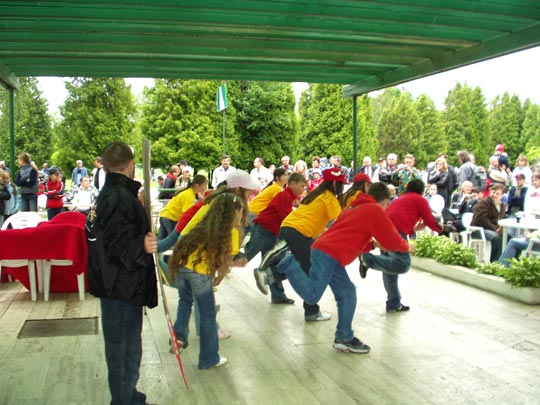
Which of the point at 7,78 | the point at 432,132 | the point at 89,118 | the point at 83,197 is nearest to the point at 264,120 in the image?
the point at 89,118

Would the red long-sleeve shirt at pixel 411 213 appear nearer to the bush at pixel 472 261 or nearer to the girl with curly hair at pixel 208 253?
the bush at pixel 472 261

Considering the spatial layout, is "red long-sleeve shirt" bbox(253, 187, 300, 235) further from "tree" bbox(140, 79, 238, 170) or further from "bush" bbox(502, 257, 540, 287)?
"tree" bbox(140, 79, 238, 170)

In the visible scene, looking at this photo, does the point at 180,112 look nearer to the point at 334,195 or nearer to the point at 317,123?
the point at 317,123

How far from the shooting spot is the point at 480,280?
839 centimetres

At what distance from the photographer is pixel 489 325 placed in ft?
21.4

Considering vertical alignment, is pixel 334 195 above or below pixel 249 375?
above

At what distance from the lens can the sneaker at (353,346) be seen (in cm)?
558

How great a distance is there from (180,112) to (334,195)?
25.6m

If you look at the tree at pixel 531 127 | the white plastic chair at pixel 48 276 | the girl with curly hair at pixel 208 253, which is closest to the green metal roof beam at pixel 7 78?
the white plastic chair at pixel 48 276

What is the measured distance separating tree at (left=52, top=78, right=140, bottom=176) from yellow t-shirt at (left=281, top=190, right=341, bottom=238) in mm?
30535

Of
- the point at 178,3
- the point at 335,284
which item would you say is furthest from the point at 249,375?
the point at 178,3

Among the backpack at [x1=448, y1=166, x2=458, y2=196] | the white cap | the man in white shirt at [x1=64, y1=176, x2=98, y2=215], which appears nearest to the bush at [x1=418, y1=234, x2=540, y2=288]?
the backpack at [x1=448, y1=166, x2=458, y2=196]

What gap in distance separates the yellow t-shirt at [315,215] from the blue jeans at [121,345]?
2903 millimetres

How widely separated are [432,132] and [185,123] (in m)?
26.0
